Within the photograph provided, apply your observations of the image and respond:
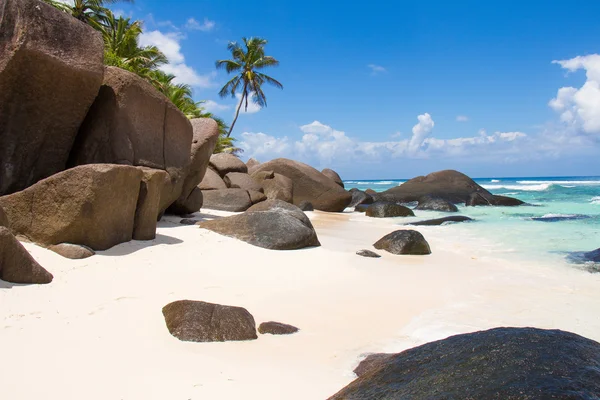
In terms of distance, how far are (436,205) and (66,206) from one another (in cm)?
1811

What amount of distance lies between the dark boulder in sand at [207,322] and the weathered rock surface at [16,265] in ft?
5.09

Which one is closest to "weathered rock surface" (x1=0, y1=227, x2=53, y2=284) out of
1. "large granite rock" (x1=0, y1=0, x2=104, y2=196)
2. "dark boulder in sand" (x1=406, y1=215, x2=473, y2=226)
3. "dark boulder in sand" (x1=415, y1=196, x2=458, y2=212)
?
"large granite rock" (x1=0, y1=0, x2=104, y2=196)

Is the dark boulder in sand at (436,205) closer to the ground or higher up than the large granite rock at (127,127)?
closer to the ground

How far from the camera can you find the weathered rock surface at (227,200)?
13852 millimetres

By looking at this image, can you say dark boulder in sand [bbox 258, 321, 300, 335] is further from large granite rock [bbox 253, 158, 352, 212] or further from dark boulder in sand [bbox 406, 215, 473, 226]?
large granite rock [bbox 253, 158, 352, 212]

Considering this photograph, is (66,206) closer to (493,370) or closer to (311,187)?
(493,370)

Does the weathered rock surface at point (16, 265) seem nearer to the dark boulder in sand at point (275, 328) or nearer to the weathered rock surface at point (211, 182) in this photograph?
the dark boulder in sand at point (275, 328)

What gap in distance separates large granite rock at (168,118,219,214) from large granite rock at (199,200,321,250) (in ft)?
6.30

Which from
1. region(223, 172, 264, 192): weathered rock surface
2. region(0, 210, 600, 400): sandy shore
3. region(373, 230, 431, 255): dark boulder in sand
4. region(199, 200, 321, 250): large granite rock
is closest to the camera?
region(0, 210, 600, 400): sandy shore

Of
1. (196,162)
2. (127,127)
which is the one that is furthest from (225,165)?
(127,127)

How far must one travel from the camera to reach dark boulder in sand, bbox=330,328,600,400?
1.68 meters

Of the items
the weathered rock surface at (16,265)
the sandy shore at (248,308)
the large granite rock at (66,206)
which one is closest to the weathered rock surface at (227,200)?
the sandy shore at (248,308)

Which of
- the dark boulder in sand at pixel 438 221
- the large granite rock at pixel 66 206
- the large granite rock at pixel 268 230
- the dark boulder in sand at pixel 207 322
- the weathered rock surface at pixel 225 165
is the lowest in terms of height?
the dark boulder in sand at pixel 438 221

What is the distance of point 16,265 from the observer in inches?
175
